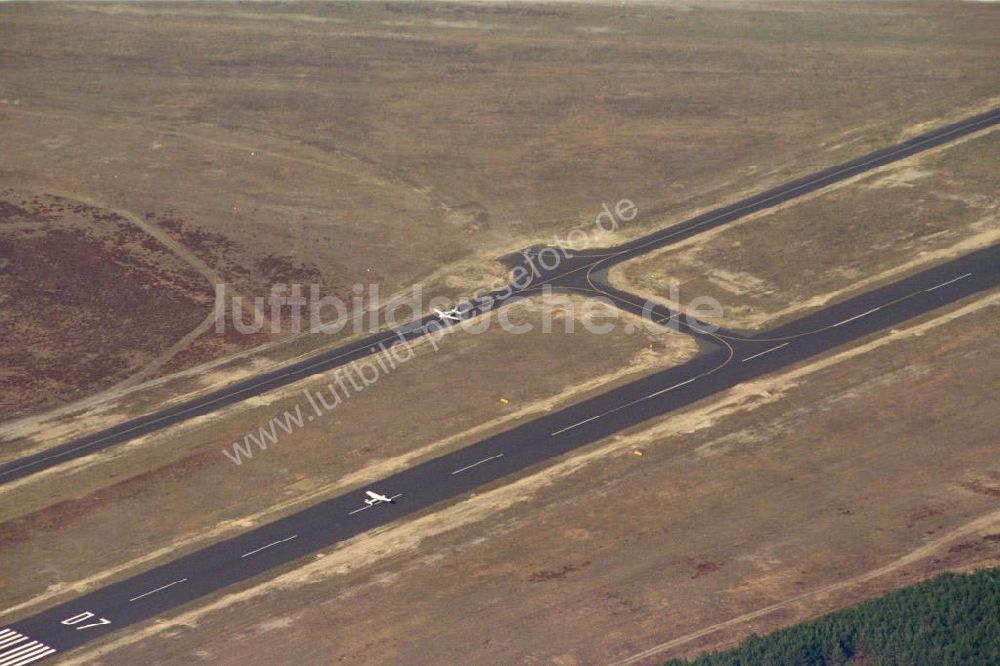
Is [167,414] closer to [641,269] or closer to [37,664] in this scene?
[37,664]

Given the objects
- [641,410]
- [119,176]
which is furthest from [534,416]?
[119,176]

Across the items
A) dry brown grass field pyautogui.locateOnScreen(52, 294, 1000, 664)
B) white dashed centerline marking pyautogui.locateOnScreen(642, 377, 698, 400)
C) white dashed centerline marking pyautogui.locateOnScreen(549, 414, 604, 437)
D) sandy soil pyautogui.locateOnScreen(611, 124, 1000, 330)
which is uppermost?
sandy soil pyautogui.locateOnScreen(611, 124, 1000, 330)

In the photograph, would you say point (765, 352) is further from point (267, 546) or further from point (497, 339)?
point (267, 546)

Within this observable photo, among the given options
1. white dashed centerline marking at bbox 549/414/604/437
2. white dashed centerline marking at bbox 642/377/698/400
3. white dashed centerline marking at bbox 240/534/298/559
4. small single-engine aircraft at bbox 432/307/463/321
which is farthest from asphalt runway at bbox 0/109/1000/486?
white dashed centerline marking at bbox 240/534/298/559

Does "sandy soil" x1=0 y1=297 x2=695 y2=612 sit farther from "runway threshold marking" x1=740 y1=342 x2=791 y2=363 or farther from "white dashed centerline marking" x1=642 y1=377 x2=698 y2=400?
"runway threshold marking" x1=740 y1=342 x2=791 y2=363

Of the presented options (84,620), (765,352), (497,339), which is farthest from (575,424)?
(84,620)

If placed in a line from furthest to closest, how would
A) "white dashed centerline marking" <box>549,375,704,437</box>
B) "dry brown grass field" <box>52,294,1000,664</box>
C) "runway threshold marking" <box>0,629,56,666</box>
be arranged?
1. "white dashed centerline marking" <box>549,375,704,437</box>
2. "runway threshold marking" <box>0,629,56,666</box>
3. "dry brown grass field" <box>52,294,1000,664</box>
